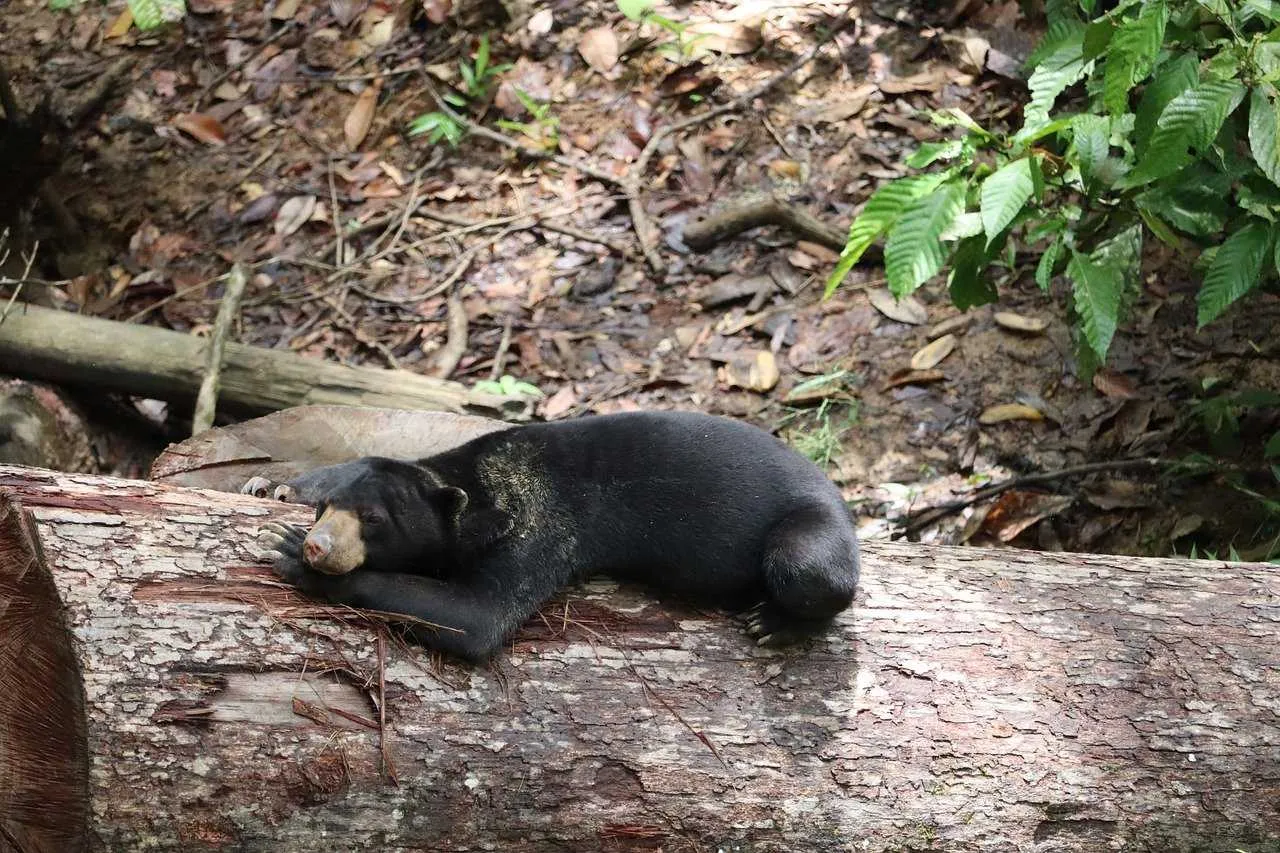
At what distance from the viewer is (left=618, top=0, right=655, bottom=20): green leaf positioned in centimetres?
849

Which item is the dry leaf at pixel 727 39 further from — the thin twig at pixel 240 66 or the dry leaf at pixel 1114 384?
the dry leaf at pixel 1114 384

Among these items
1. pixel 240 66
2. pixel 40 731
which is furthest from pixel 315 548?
pixel 240 66

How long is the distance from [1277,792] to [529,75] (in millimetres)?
7340

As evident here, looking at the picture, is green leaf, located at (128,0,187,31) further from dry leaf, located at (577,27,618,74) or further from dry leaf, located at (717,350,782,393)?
dry leaf, located at (577,27,618,74)

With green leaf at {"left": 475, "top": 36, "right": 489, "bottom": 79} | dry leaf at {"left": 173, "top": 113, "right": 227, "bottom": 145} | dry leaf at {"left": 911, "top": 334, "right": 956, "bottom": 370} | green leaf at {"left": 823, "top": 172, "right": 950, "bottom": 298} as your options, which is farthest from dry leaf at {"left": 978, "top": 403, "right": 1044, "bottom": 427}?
dry leaf at {"left": 173, "top": 113, "right": 227, "bottom": 145}

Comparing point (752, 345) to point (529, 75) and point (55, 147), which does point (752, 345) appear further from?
point (55, 147)

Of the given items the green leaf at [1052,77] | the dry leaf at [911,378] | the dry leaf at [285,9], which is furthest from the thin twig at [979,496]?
the dry leaf at [285,9]

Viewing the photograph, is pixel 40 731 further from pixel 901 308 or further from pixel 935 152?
pixel 901 308

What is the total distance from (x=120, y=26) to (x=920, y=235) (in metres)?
8.67

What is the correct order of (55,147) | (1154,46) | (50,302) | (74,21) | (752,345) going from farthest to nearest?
(74,21) < (55,147) < (50,302) < (752,345) < (1154,46)

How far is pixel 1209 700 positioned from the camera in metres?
3.57

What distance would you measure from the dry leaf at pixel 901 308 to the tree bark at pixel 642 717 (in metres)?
3.18

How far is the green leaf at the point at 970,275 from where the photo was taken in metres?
4.96

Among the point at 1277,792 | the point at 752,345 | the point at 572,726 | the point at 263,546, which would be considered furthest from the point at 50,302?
the point at 1277,792
